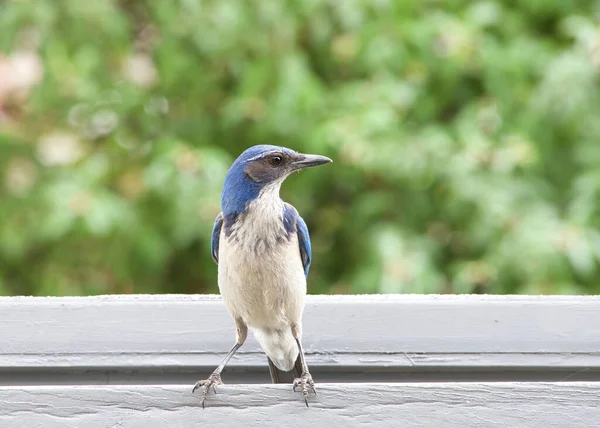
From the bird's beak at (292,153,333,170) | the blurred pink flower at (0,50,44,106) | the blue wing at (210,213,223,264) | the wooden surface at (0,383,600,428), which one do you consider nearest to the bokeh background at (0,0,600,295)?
the blurred pink flower at (0,50,44,106)

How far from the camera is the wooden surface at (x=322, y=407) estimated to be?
173 cm

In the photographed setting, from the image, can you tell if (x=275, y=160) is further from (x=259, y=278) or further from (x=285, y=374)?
(x=285, y=374)

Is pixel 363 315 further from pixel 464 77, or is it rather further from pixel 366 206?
pixel 464 77

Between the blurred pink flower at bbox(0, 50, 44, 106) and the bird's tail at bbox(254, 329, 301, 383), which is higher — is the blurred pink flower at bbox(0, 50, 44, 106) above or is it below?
above

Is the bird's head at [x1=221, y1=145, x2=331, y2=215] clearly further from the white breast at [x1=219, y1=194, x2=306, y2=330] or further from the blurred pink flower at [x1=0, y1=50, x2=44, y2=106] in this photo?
the blurred pink flower at [x1=0, y1=50, x2=44, y2=106]

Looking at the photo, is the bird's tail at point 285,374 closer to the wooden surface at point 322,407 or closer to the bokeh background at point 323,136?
the wooden surface at point 322,407

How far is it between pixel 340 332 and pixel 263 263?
0.86 ft

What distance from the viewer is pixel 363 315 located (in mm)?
2211

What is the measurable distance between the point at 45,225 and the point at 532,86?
103 inches

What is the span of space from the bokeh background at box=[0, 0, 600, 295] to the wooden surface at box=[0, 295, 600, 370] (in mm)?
1721

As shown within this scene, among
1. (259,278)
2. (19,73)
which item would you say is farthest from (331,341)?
(19,73)

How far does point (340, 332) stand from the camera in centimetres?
219

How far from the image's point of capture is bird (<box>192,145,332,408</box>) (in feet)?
7.04

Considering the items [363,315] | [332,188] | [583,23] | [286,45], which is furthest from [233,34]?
[363,315]
